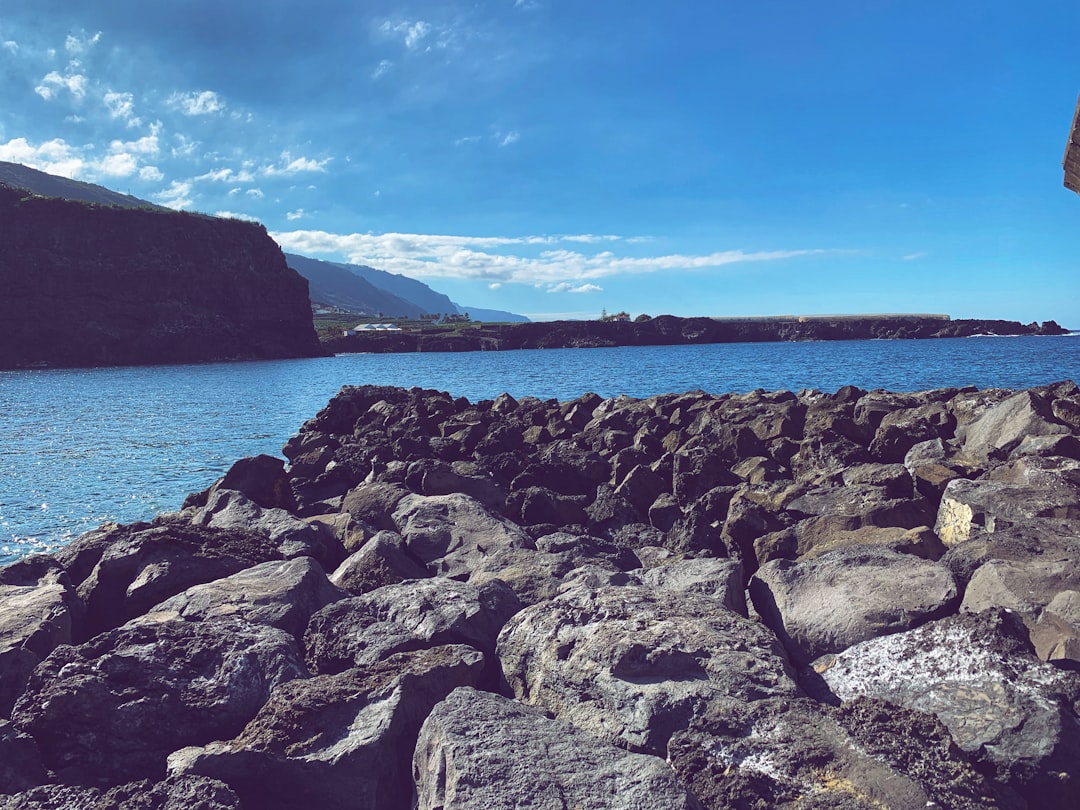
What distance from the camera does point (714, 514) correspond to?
9820 mm

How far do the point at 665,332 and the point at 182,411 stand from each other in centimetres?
12635

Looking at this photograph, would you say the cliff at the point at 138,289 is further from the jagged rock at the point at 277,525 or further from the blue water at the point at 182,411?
the jagged rock at the point at 277,525

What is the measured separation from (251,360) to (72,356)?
22.3 m

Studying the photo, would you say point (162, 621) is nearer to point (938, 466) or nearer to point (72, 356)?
point (938, 466)

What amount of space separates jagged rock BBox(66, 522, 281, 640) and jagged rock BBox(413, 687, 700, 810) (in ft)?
13.1

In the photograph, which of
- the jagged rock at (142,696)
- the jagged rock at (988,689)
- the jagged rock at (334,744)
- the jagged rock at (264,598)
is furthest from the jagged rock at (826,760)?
the jagged rock at (264,598)

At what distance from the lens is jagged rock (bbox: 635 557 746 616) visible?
598cm

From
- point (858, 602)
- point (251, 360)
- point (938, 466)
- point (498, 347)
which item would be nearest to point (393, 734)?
point (858, 602)

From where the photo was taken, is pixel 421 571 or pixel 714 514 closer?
pixel 421 571

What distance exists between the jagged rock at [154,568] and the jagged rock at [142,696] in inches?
70.2

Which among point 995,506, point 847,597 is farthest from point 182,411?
point 847,597

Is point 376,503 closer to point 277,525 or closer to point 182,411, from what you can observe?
point 277,525

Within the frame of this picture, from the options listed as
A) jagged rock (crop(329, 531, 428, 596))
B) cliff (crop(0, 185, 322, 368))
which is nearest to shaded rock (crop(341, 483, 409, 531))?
jagged rock (crop(329, 531, 428, 596))

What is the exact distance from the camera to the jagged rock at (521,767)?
3.45 metres
